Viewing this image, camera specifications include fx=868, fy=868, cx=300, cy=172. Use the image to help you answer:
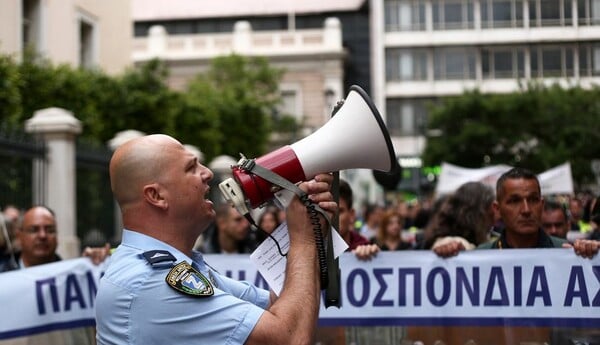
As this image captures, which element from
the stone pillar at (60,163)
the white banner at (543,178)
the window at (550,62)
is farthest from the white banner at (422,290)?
the window at (550,62)

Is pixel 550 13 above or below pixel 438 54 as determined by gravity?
above

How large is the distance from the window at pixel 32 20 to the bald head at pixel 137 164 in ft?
53.9

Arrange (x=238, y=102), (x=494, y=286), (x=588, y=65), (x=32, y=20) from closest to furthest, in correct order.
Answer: (x=494, y=286) → (x=32, y=20) → (x=238, y=102) → (x=588, y=65)

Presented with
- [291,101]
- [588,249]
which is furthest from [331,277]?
[291,101]

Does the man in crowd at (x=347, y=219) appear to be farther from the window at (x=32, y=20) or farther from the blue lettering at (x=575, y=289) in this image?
the window at (x=32, y=20)

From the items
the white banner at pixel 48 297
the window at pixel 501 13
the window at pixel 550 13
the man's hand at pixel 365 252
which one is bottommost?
the white banner at pixel 48 297

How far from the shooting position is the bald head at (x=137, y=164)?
8.32ft

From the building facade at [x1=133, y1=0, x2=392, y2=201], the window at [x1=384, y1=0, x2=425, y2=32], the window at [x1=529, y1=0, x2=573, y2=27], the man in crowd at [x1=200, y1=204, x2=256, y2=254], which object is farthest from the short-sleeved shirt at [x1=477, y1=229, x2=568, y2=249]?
the window at [x1=384, y1=0, x2=425, y2=32]

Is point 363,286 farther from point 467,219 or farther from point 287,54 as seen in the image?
point 287,54

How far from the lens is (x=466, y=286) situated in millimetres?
4438

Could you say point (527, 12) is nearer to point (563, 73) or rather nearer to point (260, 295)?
point (563, 73)

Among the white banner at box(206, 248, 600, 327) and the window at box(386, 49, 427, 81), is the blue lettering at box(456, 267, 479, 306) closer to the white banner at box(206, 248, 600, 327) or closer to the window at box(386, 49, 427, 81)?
the white banner at box(206, 248, 600, 327)

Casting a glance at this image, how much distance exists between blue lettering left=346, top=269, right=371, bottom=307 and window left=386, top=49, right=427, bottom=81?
4262 cm

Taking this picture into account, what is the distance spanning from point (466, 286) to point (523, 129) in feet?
108
